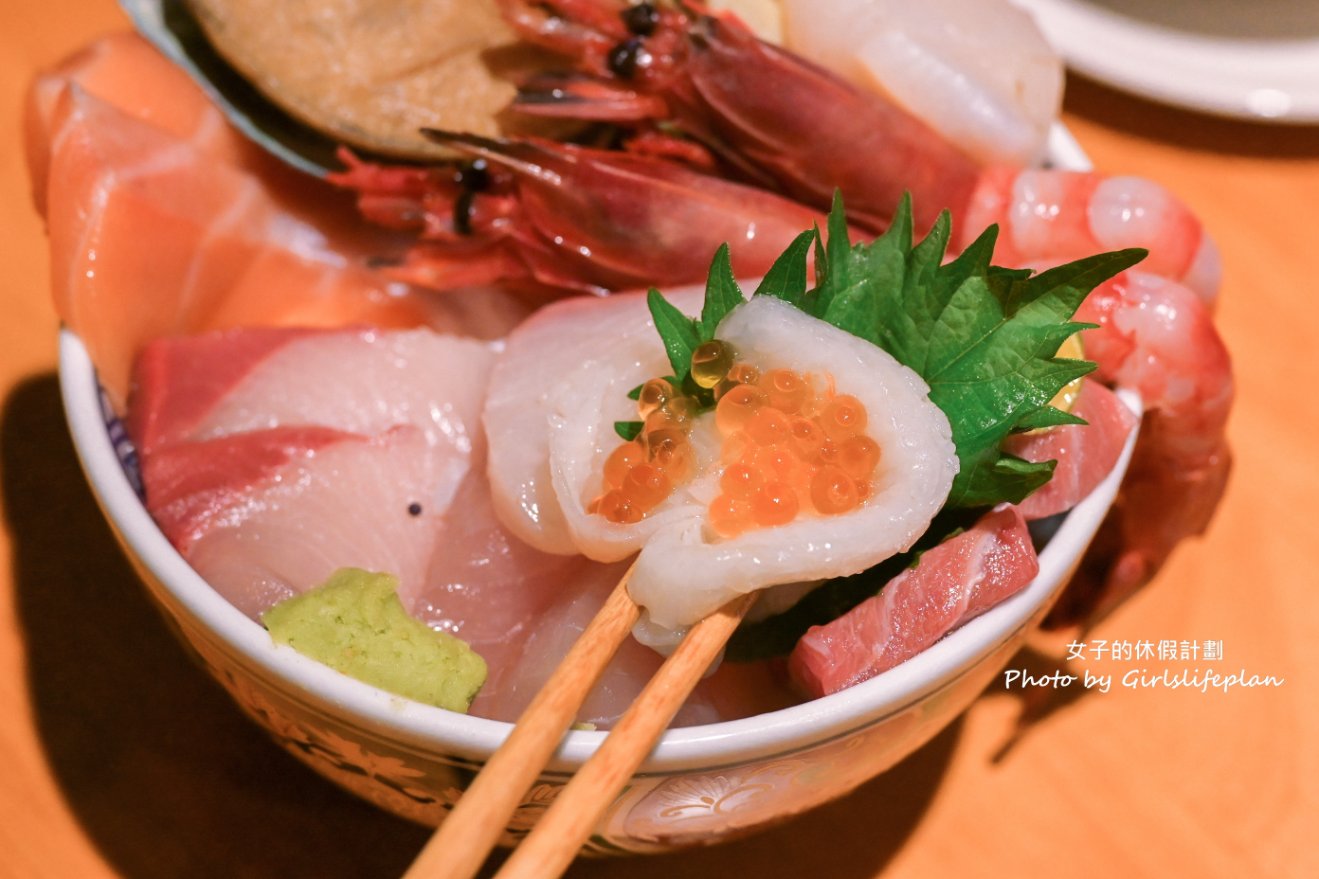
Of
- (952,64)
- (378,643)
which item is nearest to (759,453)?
(378,643)

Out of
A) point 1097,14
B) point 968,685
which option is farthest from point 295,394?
point 1097,14

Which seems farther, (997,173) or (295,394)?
(997,173)

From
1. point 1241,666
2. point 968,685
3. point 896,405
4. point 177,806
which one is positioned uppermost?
point 896,405

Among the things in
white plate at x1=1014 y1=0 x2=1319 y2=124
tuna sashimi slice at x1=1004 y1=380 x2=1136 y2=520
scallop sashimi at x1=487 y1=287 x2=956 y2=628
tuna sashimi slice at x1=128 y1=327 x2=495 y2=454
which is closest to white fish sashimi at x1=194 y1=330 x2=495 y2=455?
tuna sashimi slice at x1=128 y1=327 x2=495 y2=454

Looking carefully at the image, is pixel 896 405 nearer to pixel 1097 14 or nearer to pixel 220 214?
pixel 220 214

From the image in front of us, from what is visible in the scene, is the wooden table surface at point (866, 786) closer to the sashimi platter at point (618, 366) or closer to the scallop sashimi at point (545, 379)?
the sashimi platter at point (618, 366)

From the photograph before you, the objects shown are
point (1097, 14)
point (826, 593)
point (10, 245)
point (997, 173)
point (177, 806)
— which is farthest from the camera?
point (1097, 14)

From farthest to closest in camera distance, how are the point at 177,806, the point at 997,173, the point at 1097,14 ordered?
the point at 1097,14 → the point at 997,173 → the point at 177,806

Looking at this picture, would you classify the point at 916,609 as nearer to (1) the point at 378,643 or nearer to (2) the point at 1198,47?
(1) the point at 378,643
